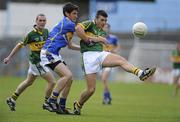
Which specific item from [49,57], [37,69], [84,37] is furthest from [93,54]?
[37,69]

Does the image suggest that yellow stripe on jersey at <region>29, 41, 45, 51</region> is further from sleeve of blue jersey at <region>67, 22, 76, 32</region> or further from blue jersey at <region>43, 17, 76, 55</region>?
sleeve of blue jersey at <region>67, 22, 76, 32</region>

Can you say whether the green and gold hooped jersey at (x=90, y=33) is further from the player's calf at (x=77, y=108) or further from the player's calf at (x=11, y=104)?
the player's calf at (x=11, y=104)

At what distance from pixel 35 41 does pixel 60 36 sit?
5.09ft

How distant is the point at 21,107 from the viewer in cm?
1812

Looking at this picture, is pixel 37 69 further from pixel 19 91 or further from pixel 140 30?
pixel 140 30

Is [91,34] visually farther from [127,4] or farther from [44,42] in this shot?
[127,4]

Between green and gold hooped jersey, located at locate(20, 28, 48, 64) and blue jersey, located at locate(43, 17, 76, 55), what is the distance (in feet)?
4.19

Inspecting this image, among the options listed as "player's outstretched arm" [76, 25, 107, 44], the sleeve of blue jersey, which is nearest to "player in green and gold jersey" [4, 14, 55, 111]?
the sleeve of blue jersey

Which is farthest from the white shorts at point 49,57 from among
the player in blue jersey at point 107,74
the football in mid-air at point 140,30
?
the player in blue jersey at point 107,74

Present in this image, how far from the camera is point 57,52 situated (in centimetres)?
1584

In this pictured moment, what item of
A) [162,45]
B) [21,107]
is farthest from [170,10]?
[21,107]

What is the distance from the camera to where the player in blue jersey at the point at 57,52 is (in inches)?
618

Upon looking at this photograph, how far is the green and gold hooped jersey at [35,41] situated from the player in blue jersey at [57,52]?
3.94 feet

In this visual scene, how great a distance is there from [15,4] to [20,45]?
113 ft
